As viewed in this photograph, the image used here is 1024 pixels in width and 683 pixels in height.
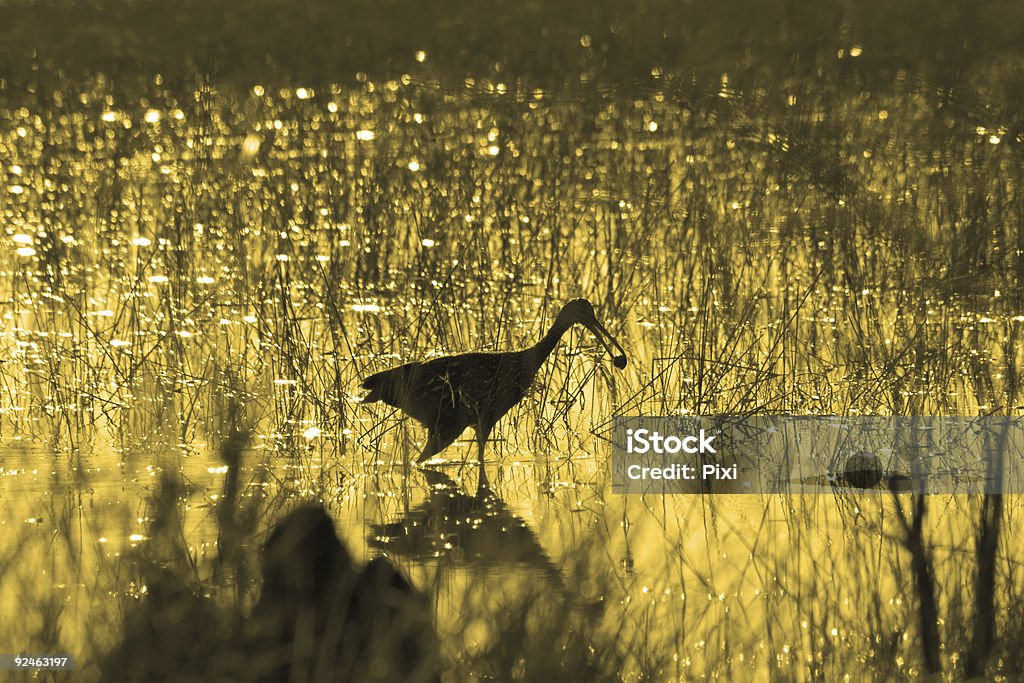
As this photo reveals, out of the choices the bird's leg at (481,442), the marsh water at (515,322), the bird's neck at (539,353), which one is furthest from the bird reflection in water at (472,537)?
the bird's neck at (539,353)

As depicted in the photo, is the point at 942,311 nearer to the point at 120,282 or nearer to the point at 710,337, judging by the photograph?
the point at 710,337

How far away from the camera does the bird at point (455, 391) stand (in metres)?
3.95

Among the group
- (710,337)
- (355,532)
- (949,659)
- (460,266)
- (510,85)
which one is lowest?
(949,659)

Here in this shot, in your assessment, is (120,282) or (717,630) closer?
(717,630)

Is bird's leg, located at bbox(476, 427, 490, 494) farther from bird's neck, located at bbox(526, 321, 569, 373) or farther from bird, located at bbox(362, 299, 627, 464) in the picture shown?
bird's neck, located at bbox(526, 321, 569, 373)

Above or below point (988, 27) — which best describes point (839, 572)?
below

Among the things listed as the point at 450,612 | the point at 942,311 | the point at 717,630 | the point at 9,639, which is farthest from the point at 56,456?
the point at 942,311

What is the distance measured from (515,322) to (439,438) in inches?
39.6

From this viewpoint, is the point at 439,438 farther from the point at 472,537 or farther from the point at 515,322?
the point at 515,322

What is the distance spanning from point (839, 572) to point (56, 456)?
8.16 ft

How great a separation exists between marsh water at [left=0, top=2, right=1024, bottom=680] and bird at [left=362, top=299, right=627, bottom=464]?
0.42 ft

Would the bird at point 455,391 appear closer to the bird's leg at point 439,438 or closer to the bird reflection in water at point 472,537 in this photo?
the bird's leg at point 439,438

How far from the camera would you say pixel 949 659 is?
2.49 m

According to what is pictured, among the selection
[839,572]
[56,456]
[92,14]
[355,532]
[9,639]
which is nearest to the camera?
[9,639]
